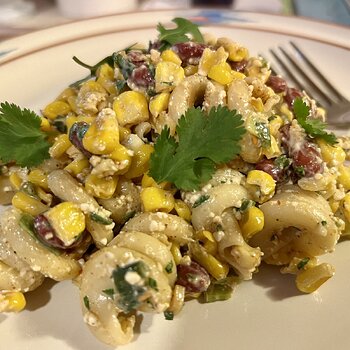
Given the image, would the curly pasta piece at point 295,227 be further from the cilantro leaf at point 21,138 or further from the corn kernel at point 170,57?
the cilantro leaf at point 21,138

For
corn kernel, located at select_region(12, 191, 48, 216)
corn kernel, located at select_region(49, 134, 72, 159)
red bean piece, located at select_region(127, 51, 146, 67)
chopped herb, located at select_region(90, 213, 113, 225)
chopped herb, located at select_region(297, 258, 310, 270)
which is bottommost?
chopped herb, located at select_region(297, 258, 310, 270)

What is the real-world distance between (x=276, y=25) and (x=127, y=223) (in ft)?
5.57

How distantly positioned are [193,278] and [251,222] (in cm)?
24

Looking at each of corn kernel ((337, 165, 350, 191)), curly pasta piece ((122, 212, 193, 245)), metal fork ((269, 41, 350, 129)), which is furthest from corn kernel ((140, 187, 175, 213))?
metal fork ((269, 41, 350, 129))

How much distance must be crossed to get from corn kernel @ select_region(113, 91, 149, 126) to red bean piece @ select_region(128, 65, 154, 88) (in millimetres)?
64

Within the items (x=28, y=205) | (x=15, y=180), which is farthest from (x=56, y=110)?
(x=28, y=205)

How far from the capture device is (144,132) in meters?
1.77

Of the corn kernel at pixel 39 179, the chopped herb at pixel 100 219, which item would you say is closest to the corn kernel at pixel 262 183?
the chopped herb at pixel 100 219

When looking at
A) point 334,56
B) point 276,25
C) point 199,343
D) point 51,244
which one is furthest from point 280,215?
point 276,25

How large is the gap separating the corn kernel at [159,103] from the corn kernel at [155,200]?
0.27 m

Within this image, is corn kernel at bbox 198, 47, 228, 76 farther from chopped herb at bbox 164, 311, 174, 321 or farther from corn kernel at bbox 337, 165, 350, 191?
chopped herb at bbox 164, 311, 174, 321

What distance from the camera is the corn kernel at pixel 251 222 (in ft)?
5.18

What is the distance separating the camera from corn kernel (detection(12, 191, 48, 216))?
1663 millimetres

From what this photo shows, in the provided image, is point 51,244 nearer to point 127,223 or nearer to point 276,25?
point 127,223
